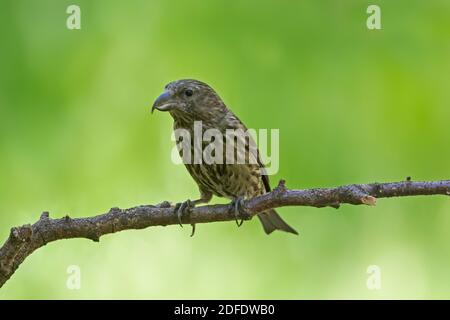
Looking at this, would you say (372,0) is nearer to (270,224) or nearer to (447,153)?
(447,153)

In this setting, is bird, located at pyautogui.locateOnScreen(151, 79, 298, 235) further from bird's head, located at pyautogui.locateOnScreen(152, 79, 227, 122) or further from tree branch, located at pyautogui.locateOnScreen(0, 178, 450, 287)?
tree branch, located at pyautogui.locateOnScreen(0, 178, 450, 287)

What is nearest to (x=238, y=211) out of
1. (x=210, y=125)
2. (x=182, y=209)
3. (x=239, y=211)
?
(x=239, y=211)

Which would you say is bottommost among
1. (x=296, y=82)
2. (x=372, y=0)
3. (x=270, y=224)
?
(x=270, y=224)

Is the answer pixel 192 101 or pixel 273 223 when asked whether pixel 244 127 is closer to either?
pixel 192 101

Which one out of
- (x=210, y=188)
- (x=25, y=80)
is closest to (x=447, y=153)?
(x=210, y=188)

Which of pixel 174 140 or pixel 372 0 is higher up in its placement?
pixel 372 0
